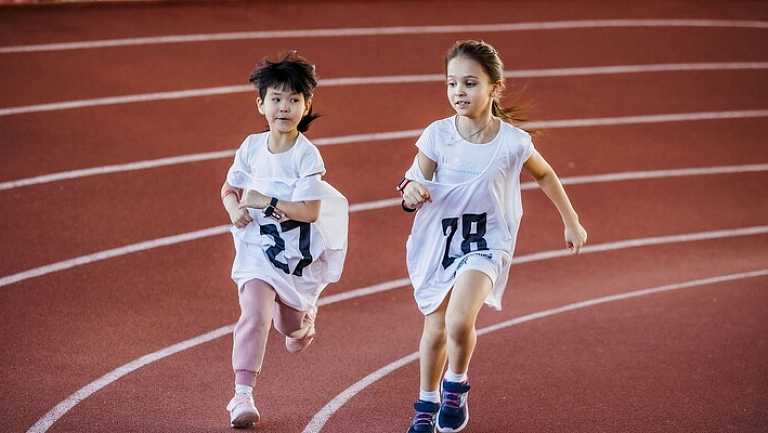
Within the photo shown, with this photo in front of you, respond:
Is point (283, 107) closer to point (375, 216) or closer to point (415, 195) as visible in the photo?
point (415, 195)

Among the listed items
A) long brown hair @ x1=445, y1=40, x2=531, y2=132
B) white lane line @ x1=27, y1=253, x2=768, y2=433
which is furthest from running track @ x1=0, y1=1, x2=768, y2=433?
long brown hair @ x1=445, y1=40, x2=531, y2=132

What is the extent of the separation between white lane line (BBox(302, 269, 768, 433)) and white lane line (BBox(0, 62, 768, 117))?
378 cm

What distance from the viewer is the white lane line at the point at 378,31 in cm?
943

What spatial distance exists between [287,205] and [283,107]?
0.40 m

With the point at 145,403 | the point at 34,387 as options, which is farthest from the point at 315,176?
the point at 34,387

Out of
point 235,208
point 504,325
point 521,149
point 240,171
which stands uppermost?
point 521,149

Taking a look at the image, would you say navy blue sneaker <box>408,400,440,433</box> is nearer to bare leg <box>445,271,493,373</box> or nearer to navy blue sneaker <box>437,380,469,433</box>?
navy blue sneaker <box>437,380,469,433</box>

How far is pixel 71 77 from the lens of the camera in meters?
8.85

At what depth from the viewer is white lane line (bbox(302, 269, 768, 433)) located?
4.66m

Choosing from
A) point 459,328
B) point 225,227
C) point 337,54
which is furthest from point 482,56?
point 337,54

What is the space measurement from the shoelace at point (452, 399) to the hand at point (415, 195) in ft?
2.68

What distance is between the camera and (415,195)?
404cm

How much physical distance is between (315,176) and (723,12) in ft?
31.6

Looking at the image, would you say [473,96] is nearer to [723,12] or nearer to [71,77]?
[71,77]
